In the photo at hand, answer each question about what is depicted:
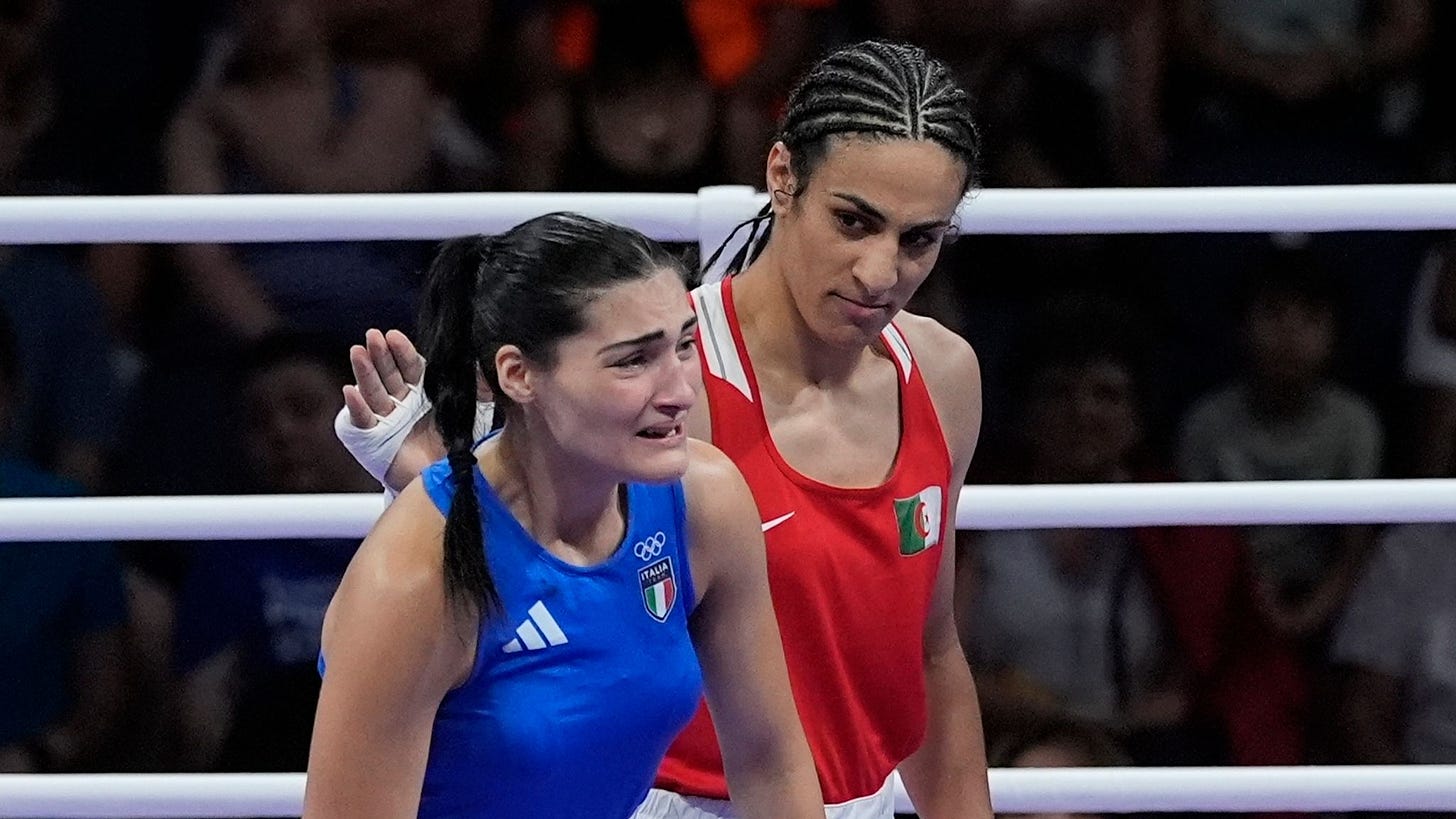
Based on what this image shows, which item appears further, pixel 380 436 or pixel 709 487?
pixel 380 436

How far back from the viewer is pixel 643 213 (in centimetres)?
200

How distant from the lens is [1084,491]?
2.04m

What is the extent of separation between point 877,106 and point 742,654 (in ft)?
1.54

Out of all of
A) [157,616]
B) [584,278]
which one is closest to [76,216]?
[584,278]

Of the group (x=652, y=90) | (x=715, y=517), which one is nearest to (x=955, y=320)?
(x=652, y=90)

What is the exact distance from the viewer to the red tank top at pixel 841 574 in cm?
174

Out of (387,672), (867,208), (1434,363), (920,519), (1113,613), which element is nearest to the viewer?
(387,672)

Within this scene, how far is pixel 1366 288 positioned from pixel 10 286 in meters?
2.11

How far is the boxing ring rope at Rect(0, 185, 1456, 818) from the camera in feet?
6.55

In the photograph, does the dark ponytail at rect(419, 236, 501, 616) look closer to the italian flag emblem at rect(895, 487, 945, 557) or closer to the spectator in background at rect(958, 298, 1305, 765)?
the italian flag emblem at rect(895, 487, 945, 557)

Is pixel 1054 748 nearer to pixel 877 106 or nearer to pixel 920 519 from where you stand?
pixel 920 519

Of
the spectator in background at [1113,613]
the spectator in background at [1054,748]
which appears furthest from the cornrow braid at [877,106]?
the spectator in background at [1054,748]

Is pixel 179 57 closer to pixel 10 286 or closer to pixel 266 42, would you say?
pixel 266 42

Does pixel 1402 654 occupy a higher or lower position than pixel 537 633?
lower
